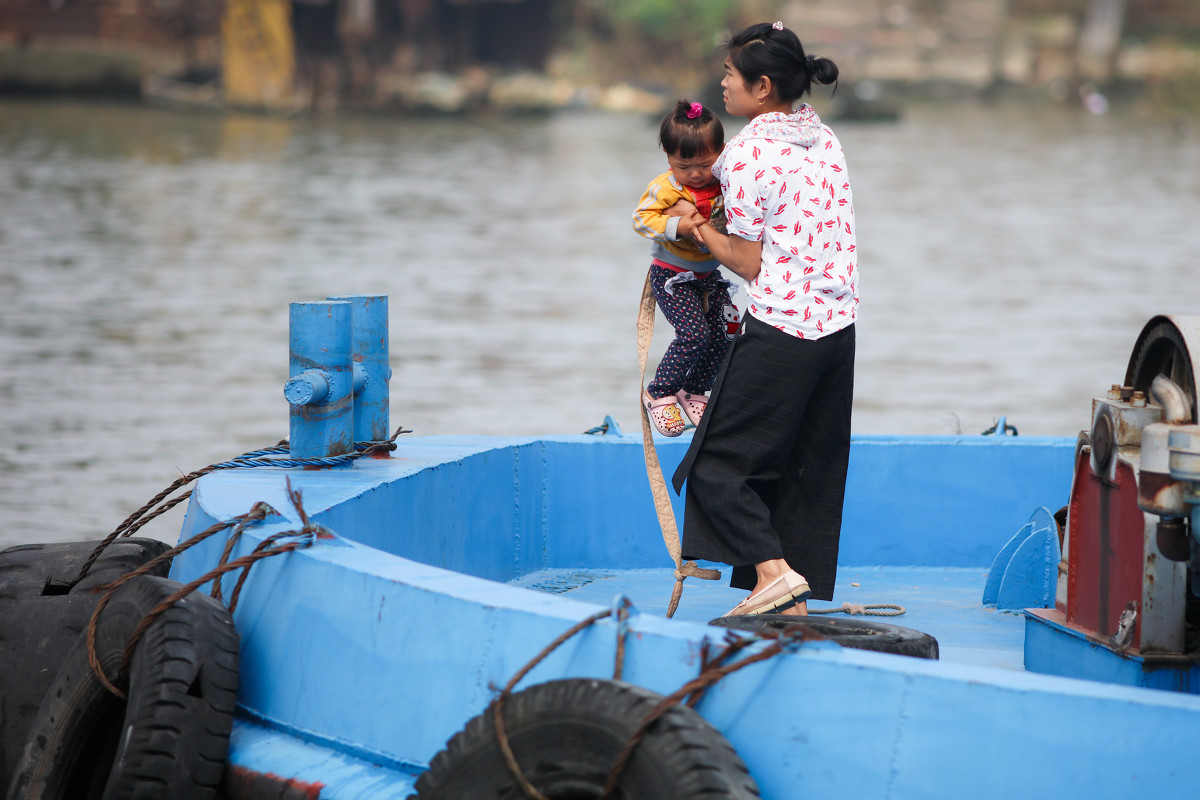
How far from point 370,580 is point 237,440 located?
800 cm

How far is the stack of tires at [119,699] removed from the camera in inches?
122

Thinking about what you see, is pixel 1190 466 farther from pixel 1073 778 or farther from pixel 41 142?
pixel 41 142

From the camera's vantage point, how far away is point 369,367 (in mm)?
4555

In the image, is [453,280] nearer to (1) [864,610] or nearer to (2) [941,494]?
(2) [941,494]

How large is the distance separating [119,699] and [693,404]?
1676 millimetres

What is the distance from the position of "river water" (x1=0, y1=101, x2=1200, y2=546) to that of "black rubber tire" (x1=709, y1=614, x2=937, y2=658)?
8.68 ft

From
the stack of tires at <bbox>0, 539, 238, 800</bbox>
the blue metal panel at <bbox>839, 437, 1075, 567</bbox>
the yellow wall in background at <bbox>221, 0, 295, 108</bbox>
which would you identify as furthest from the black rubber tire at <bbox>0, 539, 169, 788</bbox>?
the yellow wall in background at <bbox>221, 0, 295, 108</bbox>

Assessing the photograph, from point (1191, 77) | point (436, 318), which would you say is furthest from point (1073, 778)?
Result: point (1191, 77)

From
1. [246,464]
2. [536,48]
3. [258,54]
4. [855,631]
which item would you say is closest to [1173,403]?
[855,631]

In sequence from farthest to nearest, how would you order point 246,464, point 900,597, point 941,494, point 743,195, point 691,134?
point 941,494
point 900,597
point 246,464
point 691,134
point 743,195

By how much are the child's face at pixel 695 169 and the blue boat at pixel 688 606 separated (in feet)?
3.32

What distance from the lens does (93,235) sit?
73.8 feet

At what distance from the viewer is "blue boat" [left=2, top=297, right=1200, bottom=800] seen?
2627mm

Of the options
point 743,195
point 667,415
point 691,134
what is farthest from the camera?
point 667,415
